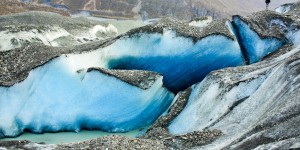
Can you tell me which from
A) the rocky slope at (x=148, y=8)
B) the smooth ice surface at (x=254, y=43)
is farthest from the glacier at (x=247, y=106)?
the rocky slope at (x=148, y=8)

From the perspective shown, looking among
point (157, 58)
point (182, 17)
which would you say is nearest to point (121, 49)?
point (157, 58)

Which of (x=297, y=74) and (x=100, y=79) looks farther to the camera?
(x=100, y=79)

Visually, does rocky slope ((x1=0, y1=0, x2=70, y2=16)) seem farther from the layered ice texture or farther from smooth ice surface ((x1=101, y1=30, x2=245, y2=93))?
the layered ice texture

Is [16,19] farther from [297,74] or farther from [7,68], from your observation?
[297,74]

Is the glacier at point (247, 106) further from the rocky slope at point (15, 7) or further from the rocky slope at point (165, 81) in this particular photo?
the rocky slope at point (15, 7)

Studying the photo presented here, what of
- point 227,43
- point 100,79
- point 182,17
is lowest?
point 182,17

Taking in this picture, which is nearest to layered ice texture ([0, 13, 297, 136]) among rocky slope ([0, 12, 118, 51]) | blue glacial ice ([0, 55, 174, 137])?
blue glacial ice ([0, 55, 174, 137])
